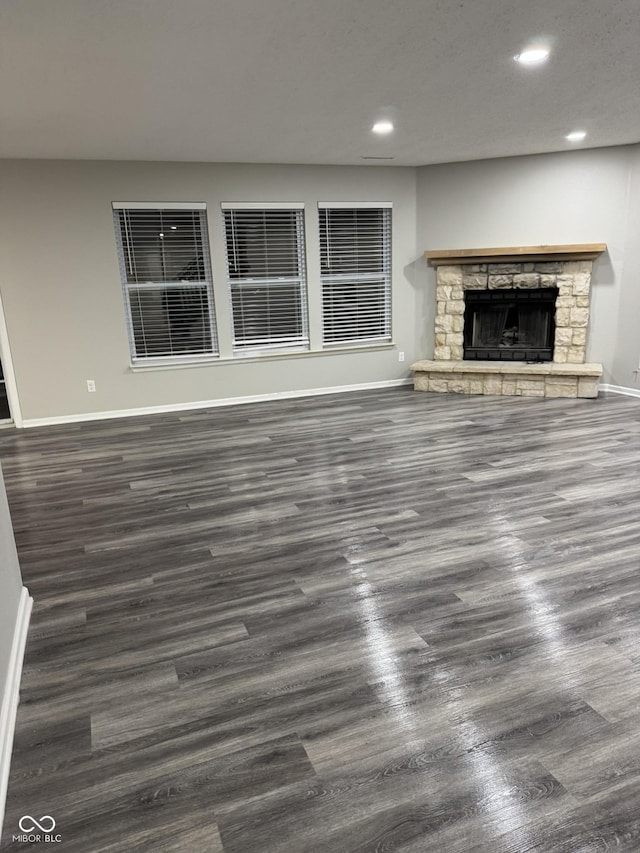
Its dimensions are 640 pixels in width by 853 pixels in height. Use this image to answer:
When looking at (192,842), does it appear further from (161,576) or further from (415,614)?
(161,576)

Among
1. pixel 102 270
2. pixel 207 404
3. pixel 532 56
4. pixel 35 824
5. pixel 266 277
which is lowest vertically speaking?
pixel 35 824

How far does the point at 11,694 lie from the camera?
2.03 meters

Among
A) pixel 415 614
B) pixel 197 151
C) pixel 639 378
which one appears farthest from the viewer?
pixel 639 378

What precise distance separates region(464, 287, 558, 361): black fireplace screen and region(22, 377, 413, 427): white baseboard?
3.27ft

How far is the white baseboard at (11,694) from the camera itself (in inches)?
68.3

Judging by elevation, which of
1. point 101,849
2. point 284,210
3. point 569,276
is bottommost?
point 101,849

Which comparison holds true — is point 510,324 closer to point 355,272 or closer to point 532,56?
point 355,272

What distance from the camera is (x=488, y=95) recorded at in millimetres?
3990

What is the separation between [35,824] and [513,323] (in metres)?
6.68

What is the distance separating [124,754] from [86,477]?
295 cm

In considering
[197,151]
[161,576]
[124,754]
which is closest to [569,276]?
[197,151]

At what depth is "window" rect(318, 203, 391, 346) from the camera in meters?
6.91

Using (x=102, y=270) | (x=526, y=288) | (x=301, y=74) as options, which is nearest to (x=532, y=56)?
(x=301, y=74)

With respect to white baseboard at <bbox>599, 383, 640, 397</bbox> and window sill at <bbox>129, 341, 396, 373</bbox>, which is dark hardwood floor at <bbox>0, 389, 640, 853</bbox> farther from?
Result: white baseboard at <bbox>599, 383, 640, 397</bbox>
